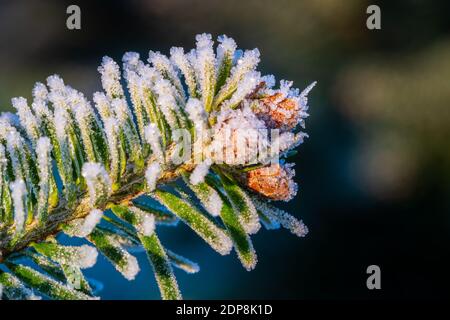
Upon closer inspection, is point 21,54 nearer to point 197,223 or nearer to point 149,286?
point 149,286

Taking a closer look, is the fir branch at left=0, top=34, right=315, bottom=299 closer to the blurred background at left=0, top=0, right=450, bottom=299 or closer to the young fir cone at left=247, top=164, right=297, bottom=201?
the young fir cone at left=247, top=164, right=297, bottom=201

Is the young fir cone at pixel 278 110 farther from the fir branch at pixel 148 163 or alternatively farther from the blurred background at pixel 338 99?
the blurred background at pixel 338 99

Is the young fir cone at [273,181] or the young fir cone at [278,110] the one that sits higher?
the young fir cone at [278,110]

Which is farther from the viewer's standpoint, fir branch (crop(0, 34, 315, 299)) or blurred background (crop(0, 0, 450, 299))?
blurred background (crop(0, 0, 450, 299))

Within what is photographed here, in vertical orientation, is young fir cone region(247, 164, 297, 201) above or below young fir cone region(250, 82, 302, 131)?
below

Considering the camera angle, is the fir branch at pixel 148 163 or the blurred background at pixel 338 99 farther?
the blurred background at pixel 338 99

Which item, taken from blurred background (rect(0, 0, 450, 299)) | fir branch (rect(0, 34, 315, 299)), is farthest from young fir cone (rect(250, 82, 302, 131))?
blurred background (rect(0, 0, 450, 299))

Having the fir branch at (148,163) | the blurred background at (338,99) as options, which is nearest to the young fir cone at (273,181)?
the fir branch at (148,163)
